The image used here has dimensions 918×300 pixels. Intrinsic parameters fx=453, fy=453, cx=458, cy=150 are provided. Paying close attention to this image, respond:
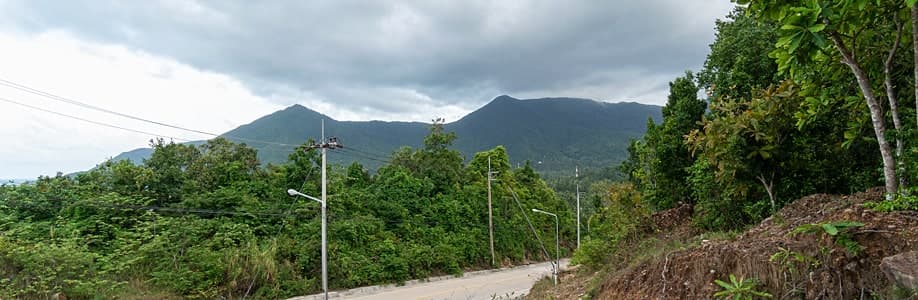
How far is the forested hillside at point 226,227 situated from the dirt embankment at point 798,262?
53.2 feet

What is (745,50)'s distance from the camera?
11.0m

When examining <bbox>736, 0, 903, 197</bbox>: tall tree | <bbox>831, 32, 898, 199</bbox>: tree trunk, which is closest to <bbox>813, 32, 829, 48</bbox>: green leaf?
<bbox>736, 0, 903, 197</bbox>: tall tree

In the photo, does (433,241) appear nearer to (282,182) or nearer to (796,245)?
(282,182)

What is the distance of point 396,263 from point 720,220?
1710 centimetres

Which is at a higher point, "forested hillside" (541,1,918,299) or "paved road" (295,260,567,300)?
"forested hillside" (541,1,918,299)

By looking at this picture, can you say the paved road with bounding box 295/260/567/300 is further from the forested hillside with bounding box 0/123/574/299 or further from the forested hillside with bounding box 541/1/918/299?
the forested hillside with bounding box 541/1/918/299

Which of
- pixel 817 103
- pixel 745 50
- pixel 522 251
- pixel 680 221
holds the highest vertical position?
pixel 745 50

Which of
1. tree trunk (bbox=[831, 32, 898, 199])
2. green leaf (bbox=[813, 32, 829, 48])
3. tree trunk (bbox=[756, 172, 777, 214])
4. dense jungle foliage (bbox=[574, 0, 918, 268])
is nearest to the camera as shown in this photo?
green leaf (bbox=[813, 32, 829, 48])

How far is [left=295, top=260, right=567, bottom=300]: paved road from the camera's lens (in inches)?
769

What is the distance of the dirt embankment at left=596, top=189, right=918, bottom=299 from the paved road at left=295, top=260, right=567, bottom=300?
12.6 m

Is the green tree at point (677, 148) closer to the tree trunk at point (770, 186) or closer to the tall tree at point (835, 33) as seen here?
the tree trunk at point (770, 186)

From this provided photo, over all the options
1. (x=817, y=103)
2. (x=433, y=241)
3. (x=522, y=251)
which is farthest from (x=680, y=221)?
(x=522, y=251)

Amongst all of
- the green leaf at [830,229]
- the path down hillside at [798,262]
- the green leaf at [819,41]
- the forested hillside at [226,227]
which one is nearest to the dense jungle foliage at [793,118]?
the green leaf at [819,41]

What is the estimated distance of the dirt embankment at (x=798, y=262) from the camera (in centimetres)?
371
